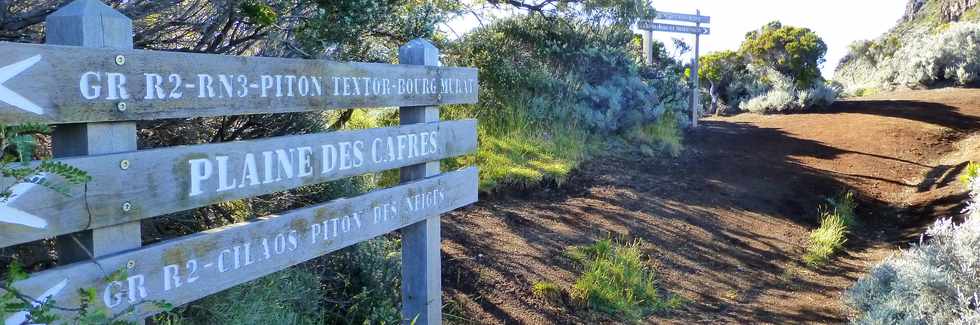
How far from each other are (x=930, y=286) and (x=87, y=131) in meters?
4.65

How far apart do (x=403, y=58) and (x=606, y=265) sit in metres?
2.50

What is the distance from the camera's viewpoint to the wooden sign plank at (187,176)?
6.72ft

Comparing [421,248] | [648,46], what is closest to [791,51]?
[648,46]

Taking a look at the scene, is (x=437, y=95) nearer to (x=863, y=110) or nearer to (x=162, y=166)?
(x=162, y=166)

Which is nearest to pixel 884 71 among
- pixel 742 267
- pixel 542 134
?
pixel 542 134

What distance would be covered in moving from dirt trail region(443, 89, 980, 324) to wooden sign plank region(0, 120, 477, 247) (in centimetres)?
188

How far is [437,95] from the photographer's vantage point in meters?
3.96

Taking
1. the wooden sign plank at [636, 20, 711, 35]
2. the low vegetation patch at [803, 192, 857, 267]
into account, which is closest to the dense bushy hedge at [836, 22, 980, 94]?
the wooden sign plank at [636, 20, 711, 35]

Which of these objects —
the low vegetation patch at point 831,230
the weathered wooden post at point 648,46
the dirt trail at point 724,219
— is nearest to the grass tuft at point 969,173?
the dirt trail at point 724,219

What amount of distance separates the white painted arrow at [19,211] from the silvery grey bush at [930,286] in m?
4.28

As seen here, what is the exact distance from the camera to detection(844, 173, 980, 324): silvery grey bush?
4668 mm

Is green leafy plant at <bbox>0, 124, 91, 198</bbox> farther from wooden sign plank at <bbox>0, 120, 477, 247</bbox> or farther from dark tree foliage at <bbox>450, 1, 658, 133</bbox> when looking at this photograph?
dark tree foliage at <bbox>450, 1, 658, 133</bbox>

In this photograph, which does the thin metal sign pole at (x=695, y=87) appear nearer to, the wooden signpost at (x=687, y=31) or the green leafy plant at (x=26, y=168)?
the wooden signpost at (x=687, y=31)

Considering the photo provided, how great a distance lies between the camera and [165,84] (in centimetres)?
240
